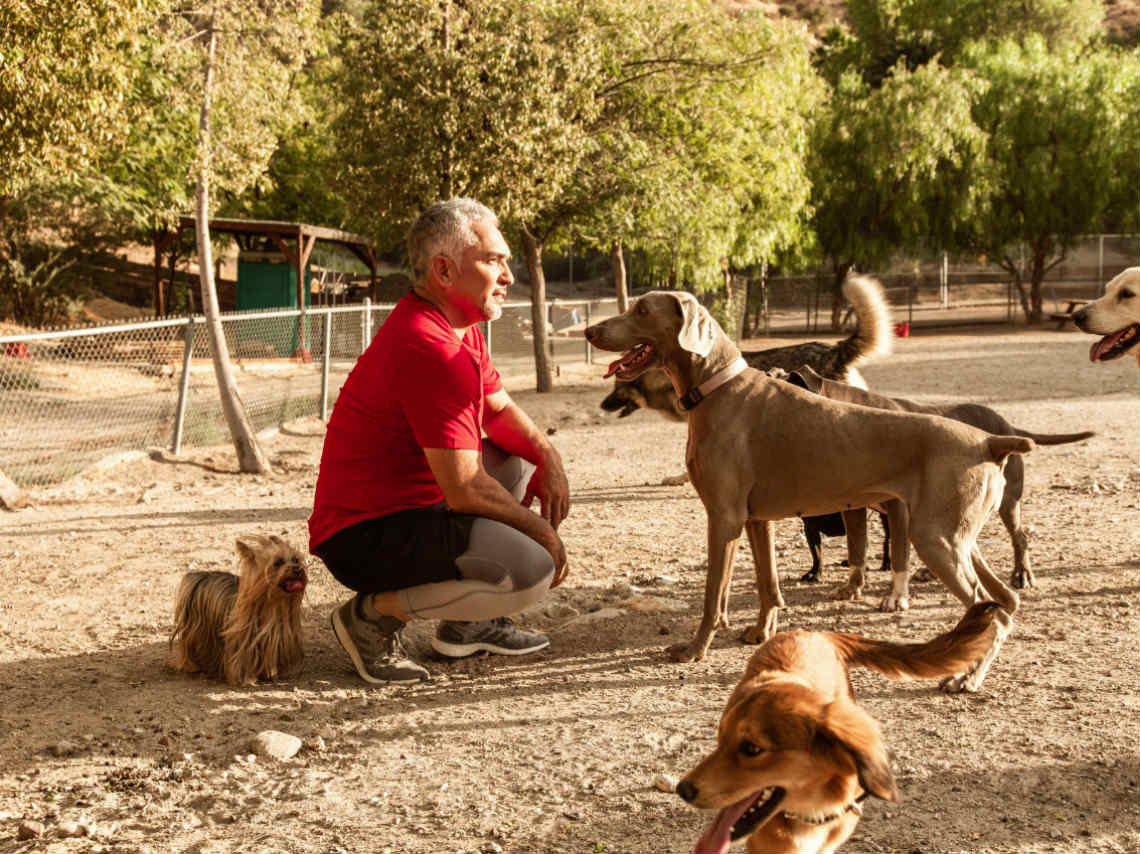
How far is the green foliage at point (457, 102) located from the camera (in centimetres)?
1435

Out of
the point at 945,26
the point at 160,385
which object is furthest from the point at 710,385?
the point at 945,26

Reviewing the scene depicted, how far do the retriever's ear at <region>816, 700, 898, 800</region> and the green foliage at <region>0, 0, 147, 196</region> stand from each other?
328 inches

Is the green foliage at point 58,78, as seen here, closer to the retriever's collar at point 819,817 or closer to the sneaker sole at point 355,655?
the sneaker sole at point 355,655

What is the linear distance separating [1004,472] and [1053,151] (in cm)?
3256

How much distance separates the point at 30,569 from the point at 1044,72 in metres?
35.9

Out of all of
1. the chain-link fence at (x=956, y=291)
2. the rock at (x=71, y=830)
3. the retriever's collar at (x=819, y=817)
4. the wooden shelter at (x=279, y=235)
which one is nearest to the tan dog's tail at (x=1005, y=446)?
the retriever's collar at (x=819, y=817)

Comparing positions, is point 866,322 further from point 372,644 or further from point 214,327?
point 214,327

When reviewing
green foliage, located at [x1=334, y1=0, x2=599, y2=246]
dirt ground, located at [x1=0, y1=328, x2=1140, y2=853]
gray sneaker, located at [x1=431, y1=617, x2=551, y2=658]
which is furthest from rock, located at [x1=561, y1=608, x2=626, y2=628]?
green foliage, located at [x1=334, y1=0, x2=599, y2=246]

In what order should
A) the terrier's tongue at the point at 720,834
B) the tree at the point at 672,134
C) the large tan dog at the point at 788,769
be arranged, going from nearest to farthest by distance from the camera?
the large tan dog at the point at 788,769
the terrier's tongue at the point at 720,834
the tree at the point at 672,134

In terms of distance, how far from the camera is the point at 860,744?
255 cm

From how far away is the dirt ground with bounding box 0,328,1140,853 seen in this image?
3580 mm

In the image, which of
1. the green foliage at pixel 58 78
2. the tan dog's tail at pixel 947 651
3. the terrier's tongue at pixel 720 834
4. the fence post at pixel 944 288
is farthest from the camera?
the fence post at pixel 944 288

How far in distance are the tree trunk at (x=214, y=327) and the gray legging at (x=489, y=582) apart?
7.11 m

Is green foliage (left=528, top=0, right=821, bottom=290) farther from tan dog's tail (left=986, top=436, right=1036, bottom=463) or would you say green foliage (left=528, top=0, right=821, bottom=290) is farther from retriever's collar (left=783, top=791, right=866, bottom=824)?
retriever's collar (left=783, top=791, right=866, bottom=824)
